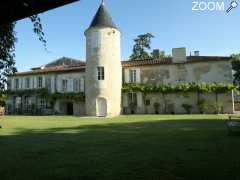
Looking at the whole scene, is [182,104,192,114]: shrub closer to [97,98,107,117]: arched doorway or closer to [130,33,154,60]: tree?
[97,98,107,117]: arched doorway

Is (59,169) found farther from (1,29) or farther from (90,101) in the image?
(90,101)

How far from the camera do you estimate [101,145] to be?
8367mm

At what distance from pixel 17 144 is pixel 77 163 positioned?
11.4 feet

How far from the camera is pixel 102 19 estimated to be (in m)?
29.7

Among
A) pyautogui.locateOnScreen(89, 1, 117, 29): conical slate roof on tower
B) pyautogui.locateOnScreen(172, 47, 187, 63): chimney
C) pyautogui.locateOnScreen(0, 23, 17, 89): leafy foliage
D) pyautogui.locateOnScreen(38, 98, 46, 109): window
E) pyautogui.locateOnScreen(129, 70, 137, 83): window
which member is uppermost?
pyautogui.locateOnScreen(89, 1, 117, 29): conical slate roof on tower

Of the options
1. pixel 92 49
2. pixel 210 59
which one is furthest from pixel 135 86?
pixel 210 59

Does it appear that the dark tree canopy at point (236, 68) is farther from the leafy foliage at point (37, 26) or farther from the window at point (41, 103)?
the leafy foliage at point (37, 26)

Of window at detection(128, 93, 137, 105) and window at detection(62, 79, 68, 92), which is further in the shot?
window at detection(62, 79, 68, 92)

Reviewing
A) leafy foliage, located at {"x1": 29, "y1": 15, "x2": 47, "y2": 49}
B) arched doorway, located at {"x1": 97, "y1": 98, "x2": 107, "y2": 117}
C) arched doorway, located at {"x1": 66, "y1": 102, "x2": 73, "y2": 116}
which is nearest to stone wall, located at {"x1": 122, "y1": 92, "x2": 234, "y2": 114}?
arched doorway, located at {"x1": 97, "y1": 98, "x2": 107, "y2": 117}

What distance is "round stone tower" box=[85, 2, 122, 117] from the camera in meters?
28.9

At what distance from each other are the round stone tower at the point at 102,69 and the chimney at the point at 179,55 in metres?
6.17

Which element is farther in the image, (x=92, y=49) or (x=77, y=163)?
(x=92, y=49)

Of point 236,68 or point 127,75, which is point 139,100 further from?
point 236,68

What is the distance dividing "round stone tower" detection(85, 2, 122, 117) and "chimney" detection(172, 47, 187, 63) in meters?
6.17
